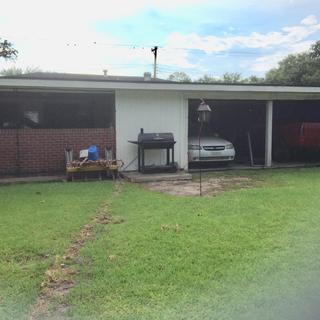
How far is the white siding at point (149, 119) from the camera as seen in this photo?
39.7 feet

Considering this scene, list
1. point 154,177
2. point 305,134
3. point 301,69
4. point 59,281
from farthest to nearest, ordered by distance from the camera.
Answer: point 301,69 → point 305,134 → point 154,177 → point 59,281

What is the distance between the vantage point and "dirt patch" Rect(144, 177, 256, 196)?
9024mm

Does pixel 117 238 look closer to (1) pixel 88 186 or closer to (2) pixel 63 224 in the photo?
(2) pixel 63 224

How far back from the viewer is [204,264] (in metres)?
4.47

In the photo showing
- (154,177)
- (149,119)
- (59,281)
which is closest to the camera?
(59,281)

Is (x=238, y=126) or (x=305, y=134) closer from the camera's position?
(x=305, y=134)

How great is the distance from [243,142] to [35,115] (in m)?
8.47

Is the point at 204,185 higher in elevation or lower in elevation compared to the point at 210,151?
lower

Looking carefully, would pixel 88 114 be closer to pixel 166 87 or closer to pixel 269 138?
pixel 166 87

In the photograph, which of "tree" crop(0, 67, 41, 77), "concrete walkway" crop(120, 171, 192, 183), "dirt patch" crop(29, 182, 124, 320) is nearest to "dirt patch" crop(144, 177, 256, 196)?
"concrete walkway" crop(120, 171, 192, 183)

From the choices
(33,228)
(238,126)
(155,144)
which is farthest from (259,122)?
(33,228)

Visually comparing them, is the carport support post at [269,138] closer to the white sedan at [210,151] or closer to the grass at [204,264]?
the white sedan at [210,151]

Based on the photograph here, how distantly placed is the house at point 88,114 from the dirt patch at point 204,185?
2161 mm

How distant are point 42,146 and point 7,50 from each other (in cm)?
719
